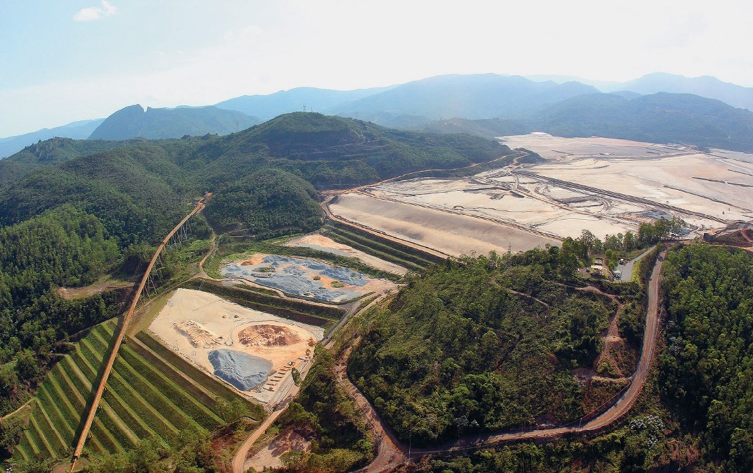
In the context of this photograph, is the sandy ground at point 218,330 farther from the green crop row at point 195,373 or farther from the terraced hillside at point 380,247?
the terraced hillside at point 380,247

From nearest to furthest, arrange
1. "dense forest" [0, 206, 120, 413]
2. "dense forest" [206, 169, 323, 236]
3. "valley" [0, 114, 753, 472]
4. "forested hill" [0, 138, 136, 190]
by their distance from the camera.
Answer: "valley" [0, 114, 753, 472] < "dense forest" [0, 206, 120, 413] < "dense forest" [206, 169, 323, 236] < "forested hill" [0, 138, 136, 190]

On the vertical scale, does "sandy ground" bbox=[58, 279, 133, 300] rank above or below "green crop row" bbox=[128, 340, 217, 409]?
above

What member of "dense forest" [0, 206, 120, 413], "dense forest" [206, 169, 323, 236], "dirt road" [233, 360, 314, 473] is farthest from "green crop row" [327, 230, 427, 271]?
"dense forest" [0, 206, 120, 413]

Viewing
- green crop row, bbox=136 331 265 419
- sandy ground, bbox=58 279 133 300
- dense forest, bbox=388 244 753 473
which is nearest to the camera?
dense forest, bbox=388 244 753 473

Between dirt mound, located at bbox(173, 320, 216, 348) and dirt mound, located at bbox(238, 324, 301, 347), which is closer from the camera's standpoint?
dirt mound, located at bbox(173, 320, 216, 348)

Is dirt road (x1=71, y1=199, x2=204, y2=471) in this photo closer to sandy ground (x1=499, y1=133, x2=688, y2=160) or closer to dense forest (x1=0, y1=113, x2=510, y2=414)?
dense forest (x1=0, y1=113, x2=510, y2=414)

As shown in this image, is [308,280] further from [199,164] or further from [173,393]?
[199,164]
